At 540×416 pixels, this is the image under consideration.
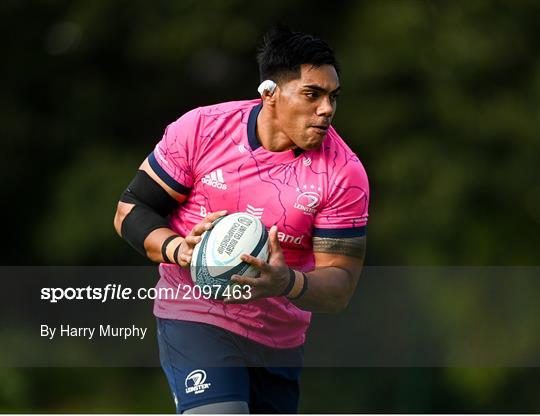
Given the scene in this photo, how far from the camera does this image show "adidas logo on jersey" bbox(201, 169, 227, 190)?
17.7 feet

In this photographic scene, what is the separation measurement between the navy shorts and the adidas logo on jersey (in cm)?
58

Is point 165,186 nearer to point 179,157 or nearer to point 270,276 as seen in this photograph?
point 179,157

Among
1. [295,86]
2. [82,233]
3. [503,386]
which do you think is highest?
[82,233]

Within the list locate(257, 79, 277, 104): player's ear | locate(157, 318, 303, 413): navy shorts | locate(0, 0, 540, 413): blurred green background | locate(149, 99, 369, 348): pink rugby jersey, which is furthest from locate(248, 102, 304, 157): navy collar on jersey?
locate(0, 0, 540, 413): blurred green background

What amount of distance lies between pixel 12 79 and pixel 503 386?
6.06 m

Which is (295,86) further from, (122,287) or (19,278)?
(19,278)

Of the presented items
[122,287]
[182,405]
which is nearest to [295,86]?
[182,405]

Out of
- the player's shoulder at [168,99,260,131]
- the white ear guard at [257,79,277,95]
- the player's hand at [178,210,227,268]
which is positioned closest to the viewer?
the player's hand at [178,210,227,268]

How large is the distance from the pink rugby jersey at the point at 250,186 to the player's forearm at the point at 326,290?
17cm

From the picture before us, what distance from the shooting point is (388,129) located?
13625mm

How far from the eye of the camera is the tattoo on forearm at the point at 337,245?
5418mm

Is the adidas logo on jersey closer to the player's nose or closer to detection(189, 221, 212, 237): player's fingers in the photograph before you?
detection(189, 221, 212, 237): player's fingers

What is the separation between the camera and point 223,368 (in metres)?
5.27

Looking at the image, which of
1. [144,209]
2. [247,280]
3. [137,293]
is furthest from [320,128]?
[137,293]
